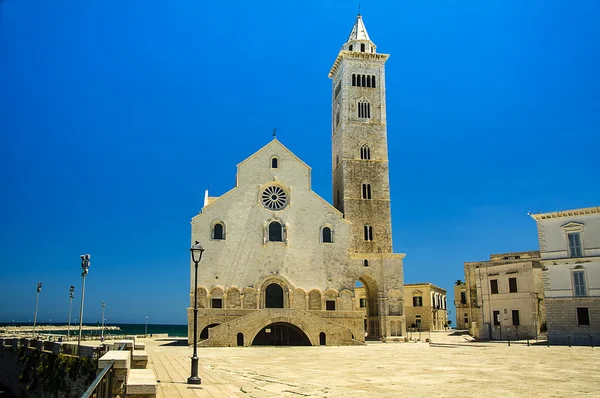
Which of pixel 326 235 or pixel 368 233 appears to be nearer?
pixel 326 235

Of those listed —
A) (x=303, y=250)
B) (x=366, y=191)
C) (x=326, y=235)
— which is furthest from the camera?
(x=366, y=191)

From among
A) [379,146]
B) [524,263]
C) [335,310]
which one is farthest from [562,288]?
[379,146]

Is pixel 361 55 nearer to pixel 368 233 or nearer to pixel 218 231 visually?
pixel 368 233

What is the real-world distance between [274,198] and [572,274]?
2371cm

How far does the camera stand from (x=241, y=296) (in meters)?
45.0

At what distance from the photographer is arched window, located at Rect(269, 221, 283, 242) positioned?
4722cm

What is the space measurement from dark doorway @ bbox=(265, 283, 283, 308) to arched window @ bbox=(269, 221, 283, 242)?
3.86 m

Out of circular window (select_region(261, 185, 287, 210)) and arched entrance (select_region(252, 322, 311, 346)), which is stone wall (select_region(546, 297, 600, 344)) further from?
circular window (select_region(261, 185, 287, 210))

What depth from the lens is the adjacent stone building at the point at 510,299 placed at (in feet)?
147

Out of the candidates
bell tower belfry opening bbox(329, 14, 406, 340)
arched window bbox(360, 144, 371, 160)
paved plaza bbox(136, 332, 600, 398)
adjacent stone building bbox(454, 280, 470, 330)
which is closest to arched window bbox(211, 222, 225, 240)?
bell tower belfry opening bbox(329, 14, 406, 340)

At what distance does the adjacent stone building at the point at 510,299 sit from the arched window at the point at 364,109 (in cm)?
1776

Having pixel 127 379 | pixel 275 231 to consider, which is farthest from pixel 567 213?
pixel 127 379

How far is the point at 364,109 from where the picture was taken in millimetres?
54781

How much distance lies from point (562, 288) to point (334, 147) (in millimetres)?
25643
